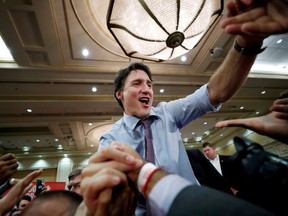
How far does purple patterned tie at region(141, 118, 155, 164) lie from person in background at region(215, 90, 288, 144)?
1.47 feet

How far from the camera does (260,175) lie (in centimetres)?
37

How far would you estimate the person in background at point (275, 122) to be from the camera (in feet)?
2.19

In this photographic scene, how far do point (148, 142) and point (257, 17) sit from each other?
74 centimetres

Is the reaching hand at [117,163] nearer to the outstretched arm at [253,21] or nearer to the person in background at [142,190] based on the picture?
the person in background at [142,190]

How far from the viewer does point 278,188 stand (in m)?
0.35

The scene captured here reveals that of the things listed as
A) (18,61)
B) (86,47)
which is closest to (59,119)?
(18,61)

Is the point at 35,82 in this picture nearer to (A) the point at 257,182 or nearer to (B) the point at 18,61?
(B) the point at 18,61

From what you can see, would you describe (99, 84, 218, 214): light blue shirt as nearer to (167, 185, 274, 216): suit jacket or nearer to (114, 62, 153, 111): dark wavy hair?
(114, 62, 153, 111): dark wavy hair

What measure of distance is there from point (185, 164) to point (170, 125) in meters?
0.27

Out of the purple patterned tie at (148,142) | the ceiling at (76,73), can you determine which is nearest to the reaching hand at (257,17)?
the purple patterned tie at (148,142)

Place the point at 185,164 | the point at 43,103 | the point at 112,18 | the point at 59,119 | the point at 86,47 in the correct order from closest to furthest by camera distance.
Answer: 1. the point at 185,164
2. the point at 112,18
3. the point at 86,47
4. the point at 43,103
5. the point at 59,119

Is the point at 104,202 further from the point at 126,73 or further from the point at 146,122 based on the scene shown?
the point at 126,73

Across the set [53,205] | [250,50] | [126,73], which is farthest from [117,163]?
[126,73]

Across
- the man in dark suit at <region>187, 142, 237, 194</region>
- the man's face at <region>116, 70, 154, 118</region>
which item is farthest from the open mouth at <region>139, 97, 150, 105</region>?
the man in dark suit at <region>187, 142, 237, 194</region>
